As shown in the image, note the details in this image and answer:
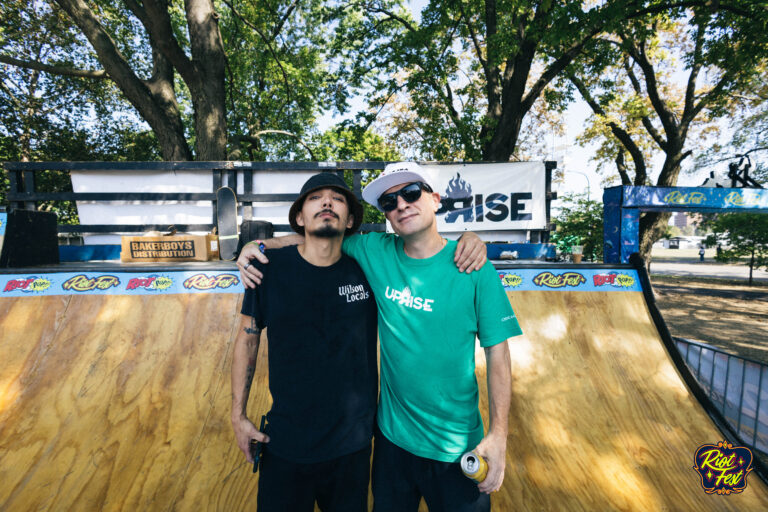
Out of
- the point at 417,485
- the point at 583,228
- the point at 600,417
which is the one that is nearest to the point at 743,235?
the point at 583,228

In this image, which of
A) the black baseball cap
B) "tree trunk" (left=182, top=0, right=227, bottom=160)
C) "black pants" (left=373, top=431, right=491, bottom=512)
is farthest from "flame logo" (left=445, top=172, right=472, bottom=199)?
"tree trunk" (left=182, top=0, right=227, bottom=160)

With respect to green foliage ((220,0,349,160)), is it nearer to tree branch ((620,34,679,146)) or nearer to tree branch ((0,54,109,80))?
tree branch ((0,54,109,80))

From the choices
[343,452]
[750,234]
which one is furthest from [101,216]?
[750,234]

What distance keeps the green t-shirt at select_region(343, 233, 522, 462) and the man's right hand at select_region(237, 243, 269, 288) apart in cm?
82

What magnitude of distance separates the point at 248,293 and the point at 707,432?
13.8 feet

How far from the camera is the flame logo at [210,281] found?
4.15 meters

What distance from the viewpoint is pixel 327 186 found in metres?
2.00

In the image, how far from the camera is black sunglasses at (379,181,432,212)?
6.11 feet

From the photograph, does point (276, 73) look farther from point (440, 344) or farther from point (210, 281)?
point (440, 344)

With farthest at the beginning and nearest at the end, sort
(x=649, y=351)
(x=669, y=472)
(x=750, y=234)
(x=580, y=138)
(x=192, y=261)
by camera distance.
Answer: (x=580, y=138) → (x=750, y=234) → (x=192, y=261) → (x=649, y=351) → (x=669, y=472)

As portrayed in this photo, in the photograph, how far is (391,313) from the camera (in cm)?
188

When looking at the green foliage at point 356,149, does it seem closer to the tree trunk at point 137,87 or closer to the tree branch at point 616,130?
the tree trunk at point 137,87

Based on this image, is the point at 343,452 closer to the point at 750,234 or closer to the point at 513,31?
the point at 513,31

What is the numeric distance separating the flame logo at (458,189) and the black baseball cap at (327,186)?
468 centimetres
